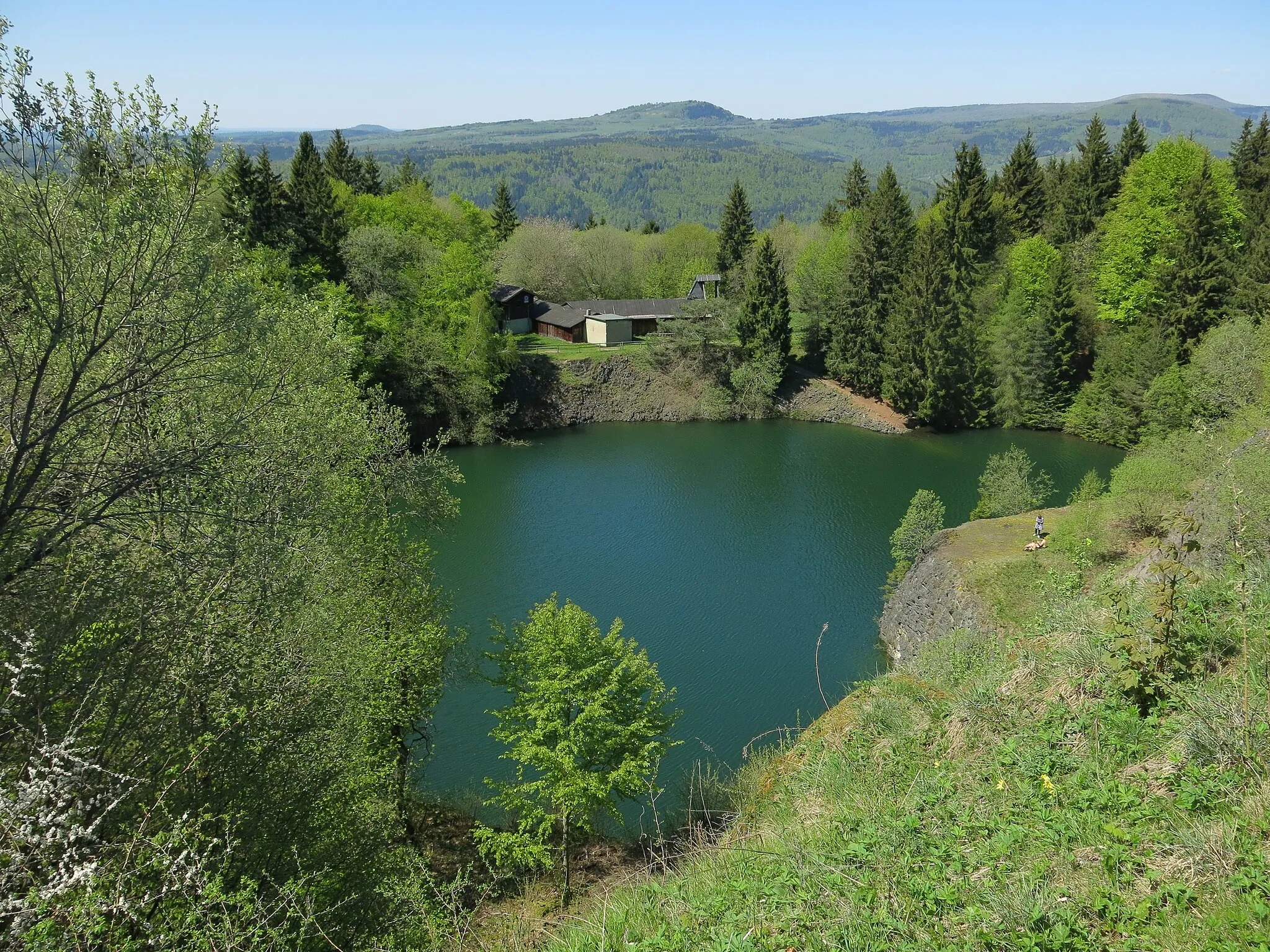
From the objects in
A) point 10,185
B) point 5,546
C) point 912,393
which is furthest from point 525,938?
point 912,393

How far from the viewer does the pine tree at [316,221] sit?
35125mm

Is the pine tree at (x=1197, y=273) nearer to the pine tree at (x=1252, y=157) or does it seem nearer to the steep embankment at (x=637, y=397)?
the pine tree at (x=1252, y=157)

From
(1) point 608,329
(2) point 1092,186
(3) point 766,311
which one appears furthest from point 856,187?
(1) point 608,329

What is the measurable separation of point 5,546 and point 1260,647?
10013 millimetres

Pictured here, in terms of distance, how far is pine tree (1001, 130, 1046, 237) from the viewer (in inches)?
1761

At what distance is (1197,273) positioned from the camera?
3412cm

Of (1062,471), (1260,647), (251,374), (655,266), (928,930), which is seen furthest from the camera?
(655,266)

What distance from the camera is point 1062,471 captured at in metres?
33.3

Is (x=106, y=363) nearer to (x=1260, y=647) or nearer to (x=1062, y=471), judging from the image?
(x=1260, y=647)

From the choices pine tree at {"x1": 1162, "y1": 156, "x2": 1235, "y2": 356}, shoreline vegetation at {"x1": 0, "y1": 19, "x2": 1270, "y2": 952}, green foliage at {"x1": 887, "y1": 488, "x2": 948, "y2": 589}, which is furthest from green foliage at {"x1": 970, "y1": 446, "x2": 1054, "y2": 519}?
pine tree at {"x1": 1162, "y1": 156, "x2": 1235, "y2": 356}

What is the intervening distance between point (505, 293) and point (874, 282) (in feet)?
72.6

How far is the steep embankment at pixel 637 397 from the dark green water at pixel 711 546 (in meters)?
1.09

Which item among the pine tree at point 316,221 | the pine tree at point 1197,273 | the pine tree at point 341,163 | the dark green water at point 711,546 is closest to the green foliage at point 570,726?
the dark green water at point 711,546

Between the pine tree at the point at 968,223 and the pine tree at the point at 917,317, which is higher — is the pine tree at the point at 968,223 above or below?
above
